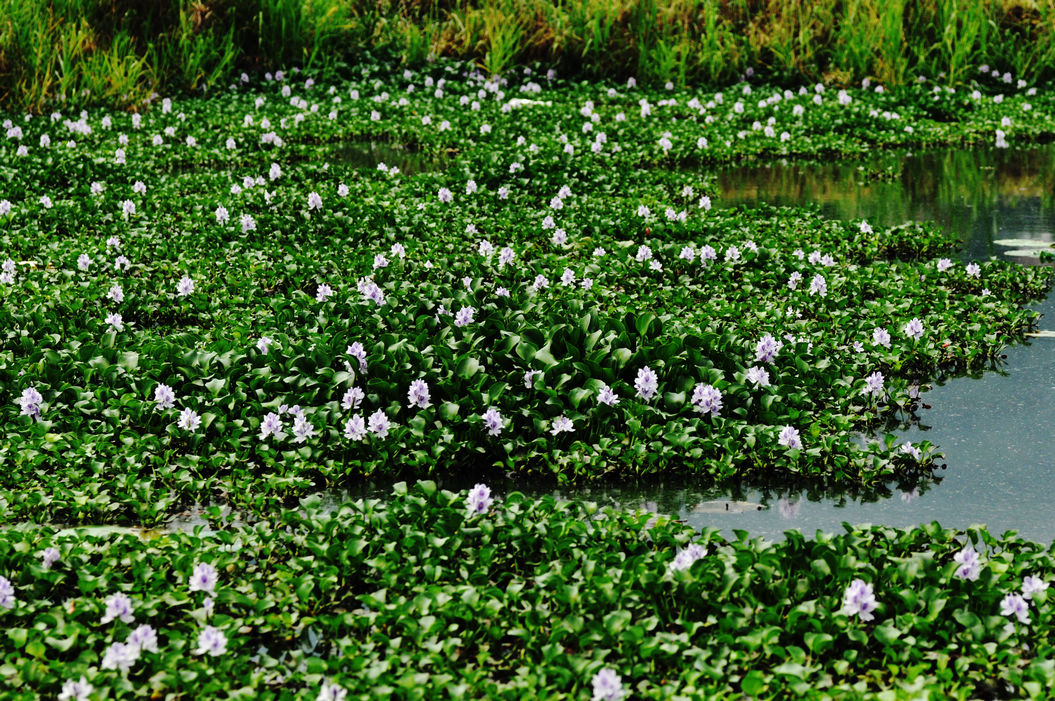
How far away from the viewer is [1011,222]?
777 centimetres

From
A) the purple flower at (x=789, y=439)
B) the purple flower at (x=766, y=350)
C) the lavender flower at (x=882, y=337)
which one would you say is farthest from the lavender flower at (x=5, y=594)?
the lavender flower at (x=882, y=337)

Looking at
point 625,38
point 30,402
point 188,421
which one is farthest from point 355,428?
Result: point 625,38

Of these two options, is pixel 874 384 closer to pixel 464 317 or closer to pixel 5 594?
pixel 464 317

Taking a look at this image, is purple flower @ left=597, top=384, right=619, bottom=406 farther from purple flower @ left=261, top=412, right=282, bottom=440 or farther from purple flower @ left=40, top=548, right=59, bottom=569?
purple flower @ left=40, top=548, right=59, bottom=569

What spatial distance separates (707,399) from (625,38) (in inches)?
394

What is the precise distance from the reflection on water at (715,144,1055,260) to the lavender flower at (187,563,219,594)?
5.13 m

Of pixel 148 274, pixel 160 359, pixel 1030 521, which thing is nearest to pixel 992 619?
pixel 1030 521

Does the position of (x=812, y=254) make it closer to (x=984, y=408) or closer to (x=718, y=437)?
(x=984, y=408)

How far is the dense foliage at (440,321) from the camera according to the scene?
4.22 metres

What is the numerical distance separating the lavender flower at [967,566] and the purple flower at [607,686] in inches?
42.3

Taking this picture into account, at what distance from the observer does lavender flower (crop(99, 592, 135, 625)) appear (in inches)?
124

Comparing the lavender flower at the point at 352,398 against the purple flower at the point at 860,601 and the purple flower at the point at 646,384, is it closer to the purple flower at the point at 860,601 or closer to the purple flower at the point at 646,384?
the purple flower at the point at 646,384

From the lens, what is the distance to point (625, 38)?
13641 mm

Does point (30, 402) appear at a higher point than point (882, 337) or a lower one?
lower
